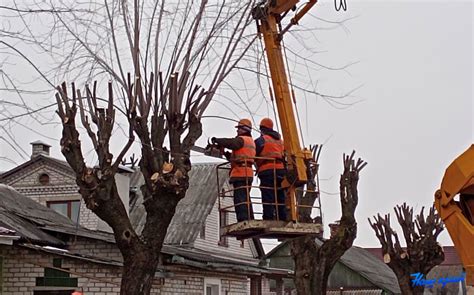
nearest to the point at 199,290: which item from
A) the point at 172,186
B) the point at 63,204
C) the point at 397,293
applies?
the point at 63,204

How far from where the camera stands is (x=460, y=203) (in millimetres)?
8031

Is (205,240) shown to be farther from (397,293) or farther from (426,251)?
(397,293)

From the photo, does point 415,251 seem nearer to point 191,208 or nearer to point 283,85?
point 191,208

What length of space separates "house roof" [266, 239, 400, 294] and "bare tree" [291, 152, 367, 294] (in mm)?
15267

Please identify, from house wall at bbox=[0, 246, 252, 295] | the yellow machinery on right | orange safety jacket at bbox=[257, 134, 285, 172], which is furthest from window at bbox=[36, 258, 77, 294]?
the yellow machinery on right

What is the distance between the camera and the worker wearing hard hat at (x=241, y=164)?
10.6 metres

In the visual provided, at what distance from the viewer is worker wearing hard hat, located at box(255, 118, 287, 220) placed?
1072 cm

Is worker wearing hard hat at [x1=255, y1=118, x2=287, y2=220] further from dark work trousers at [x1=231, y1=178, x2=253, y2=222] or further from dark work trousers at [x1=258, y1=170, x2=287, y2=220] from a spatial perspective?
dark work trousers at [x1=231, y1=178, x2=253, y2=222]

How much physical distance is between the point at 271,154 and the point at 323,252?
29.8 feet

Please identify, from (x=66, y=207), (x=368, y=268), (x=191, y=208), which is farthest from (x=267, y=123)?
(x=368, y=268)

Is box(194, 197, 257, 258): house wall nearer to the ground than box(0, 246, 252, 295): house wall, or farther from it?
farther from it

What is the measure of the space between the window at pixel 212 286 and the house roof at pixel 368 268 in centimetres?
1263

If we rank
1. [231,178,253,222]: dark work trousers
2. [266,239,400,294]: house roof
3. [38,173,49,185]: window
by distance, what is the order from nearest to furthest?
[231,178,253,222]: dark work trousers < [38,173,49,185]: window < [266,239,400,294]: house roof

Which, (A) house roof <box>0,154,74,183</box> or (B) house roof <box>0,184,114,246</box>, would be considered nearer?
(B) house roof <box>0,184,114,246</box>
